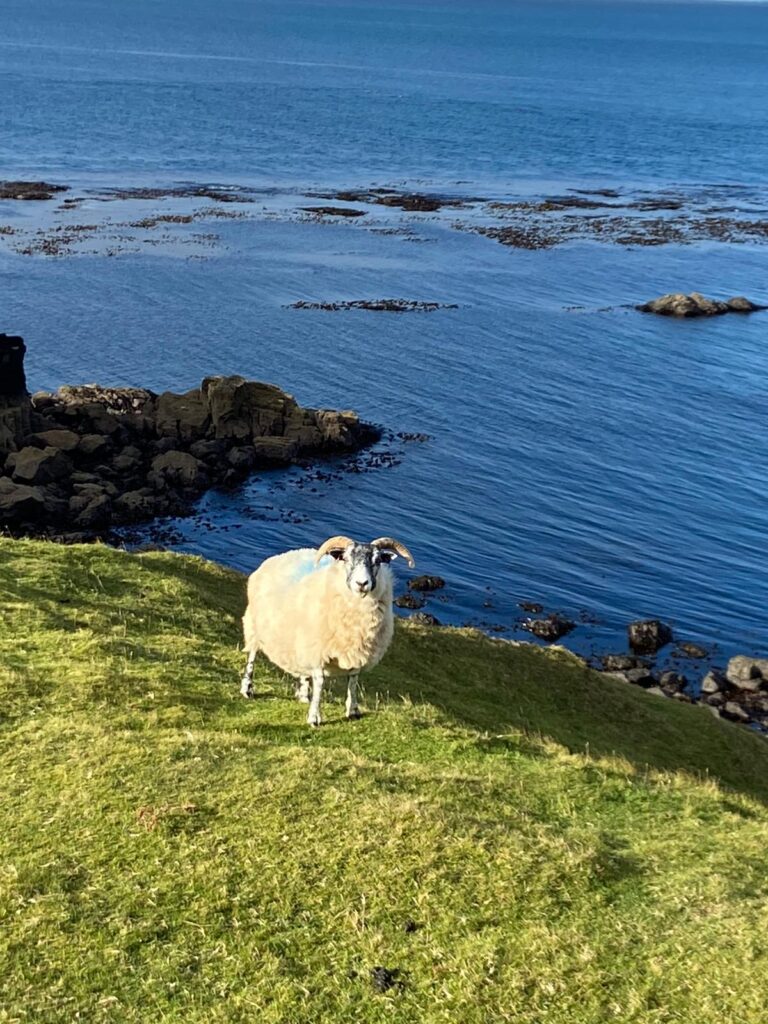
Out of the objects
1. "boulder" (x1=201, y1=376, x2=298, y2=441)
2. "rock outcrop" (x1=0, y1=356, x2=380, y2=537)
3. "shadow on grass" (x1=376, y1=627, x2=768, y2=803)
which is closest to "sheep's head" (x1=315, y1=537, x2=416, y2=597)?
"shadow on grass" (x1=376, y1=627, x2=768, y2=803)

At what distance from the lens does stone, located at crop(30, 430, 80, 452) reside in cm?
5078

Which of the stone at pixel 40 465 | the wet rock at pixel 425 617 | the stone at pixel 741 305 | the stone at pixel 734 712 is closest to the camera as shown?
the stone at pixel 734 712

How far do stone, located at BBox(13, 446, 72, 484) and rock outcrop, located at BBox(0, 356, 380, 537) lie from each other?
47mm

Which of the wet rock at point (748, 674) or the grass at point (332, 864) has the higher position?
the grass at point (332, 864)

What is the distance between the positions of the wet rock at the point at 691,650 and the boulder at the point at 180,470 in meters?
23.5

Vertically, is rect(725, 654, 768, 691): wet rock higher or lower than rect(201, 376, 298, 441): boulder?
lower

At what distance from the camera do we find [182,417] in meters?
55.0

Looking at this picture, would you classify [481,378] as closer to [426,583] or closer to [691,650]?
[426,583]

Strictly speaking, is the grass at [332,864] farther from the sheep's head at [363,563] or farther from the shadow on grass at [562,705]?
the shadow on grass at [562,705]

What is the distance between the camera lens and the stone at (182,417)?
54.6 m

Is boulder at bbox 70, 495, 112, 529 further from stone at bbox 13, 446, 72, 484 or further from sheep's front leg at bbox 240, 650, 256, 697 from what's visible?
sheep's front leg at bbox 240, 650, 256, 697

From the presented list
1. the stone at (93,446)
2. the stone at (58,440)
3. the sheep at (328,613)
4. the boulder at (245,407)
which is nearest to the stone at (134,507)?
the stone at (93,446)

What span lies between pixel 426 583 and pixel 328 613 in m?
27.3

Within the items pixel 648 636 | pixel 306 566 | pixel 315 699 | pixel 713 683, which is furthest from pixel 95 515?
pixel 315 699
